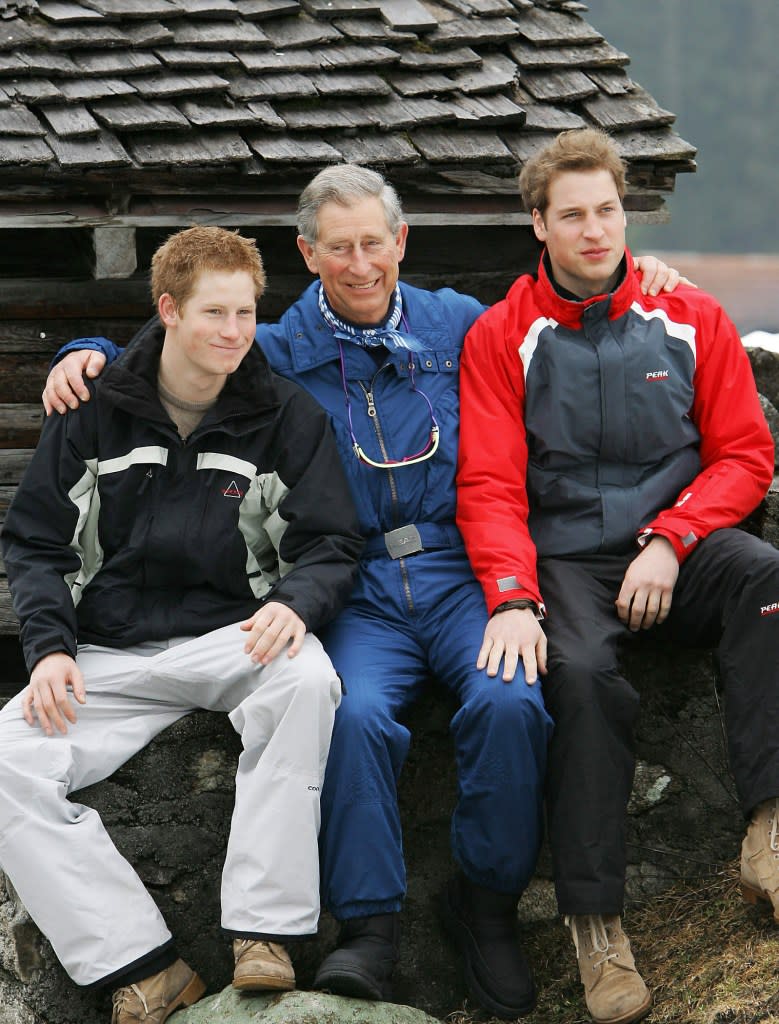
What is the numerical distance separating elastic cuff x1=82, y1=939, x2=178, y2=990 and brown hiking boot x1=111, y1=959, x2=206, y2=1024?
2 centimetres

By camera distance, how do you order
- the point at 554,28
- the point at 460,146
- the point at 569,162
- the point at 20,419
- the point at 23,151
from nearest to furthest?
the point at 569,162, the point at 23,151, the point at 460,146, the point at 20,419, the point at 554,28

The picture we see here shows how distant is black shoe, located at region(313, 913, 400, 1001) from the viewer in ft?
10.3

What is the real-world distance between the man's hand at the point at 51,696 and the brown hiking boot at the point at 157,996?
0.68 metres

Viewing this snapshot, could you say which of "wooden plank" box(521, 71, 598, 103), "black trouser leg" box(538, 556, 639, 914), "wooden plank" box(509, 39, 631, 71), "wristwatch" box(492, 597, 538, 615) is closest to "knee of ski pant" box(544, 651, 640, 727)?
"black trouser leg" box(538, 556, 639, 914)

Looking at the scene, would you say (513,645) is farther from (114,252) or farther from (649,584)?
(114,252)

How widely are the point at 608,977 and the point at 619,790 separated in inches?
18.3

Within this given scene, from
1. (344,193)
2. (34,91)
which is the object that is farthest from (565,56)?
(344,193)

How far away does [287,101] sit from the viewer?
5.32 meters

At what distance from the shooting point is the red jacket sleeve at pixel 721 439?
3668mm

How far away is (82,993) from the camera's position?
11.3 ft

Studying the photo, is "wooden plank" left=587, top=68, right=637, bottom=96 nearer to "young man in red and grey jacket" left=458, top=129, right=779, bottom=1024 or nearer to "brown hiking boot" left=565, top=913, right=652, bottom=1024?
"young man in red and grey jacket" left=458, top=129, right=779, bottom=1024

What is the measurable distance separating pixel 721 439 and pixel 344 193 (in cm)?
134

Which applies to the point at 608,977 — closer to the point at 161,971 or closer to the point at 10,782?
the point at 161,971

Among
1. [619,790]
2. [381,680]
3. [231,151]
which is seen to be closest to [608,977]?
[619,790]
